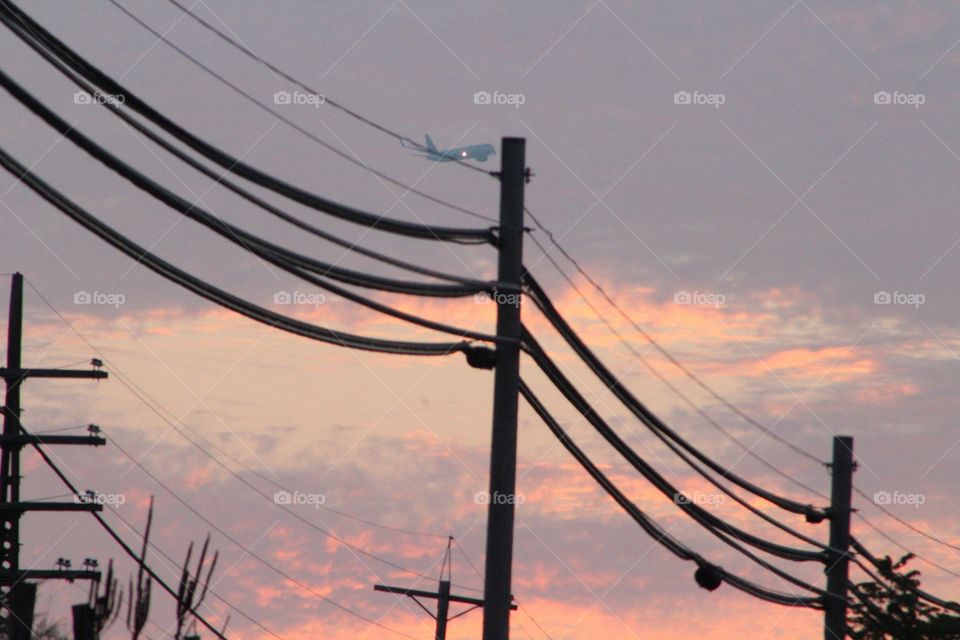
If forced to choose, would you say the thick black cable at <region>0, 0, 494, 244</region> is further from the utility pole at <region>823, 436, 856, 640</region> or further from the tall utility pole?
the utility pole at <region>823, 436, 856, 640</region>

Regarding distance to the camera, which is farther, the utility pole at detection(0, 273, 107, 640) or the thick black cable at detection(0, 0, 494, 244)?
the utility pole at detection(0, 273, 107, 640)

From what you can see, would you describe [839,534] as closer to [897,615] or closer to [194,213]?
[897,615]

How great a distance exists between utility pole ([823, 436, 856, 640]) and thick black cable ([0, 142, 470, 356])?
9.02m

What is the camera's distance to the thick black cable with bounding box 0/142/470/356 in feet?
30.7

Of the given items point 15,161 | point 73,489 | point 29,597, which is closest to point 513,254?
point 29,597

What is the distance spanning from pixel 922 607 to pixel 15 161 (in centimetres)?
1780

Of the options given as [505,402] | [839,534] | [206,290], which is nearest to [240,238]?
[206,290]

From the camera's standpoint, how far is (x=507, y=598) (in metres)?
14.5

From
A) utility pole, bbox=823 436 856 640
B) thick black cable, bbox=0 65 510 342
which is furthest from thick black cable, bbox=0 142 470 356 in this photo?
utility pole, bbox=823 436 856 640

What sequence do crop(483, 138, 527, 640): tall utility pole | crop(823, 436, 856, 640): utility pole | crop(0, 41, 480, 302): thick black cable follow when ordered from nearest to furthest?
crop(0, 41, 480, 302): thick black cable < crop(483, 138, 527, 640): tall utility pole < crop(823, 436, 856, 640): utility pole

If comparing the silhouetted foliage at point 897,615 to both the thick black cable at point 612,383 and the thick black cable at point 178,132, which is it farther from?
the thick black cable at point 178,132

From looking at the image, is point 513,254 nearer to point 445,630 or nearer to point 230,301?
point 230,301

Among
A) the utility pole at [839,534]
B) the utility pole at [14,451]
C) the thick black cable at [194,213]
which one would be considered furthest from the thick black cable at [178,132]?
Answer: the utility pole at [14,451]

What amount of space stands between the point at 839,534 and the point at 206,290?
43.7ft
